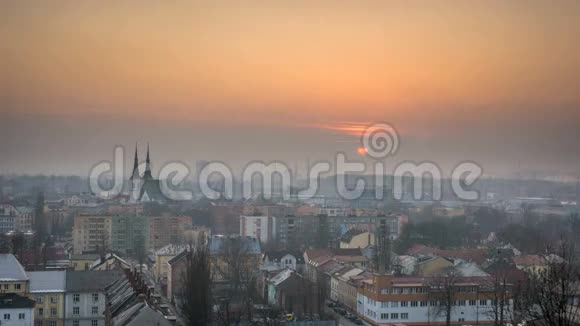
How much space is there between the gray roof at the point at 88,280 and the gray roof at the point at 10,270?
0.62 meters

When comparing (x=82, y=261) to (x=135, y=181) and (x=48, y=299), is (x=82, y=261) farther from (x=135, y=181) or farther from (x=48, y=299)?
(x=135, y=181)

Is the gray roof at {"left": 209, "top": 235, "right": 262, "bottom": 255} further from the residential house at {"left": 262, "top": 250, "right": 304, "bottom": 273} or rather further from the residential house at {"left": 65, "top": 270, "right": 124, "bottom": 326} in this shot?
the residential house at {"left": 65, "top": 270, "right": 124, "bottom": 326}

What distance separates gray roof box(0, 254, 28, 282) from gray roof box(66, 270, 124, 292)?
625 millimetres

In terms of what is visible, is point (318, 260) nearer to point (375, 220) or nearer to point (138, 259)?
point (138, 259)

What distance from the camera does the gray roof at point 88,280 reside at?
37.2 ft

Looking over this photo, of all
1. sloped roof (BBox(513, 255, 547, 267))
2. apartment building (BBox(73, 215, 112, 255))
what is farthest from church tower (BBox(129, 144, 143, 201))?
sloped roof (BBox(513, 255, 547, 267))

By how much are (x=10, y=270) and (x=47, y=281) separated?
1.72 ft

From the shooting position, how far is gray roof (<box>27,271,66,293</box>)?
440 inches

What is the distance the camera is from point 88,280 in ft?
37.8

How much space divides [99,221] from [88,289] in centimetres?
1376

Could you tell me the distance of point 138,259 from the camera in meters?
21.6

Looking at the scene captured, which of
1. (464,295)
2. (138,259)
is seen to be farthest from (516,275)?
(138,259)

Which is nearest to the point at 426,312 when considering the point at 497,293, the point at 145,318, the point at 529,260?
the point at 497,293

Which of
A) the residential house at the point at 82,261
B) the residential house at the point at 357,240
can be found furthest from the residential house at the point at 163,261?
the residential house at the point at 357,240
